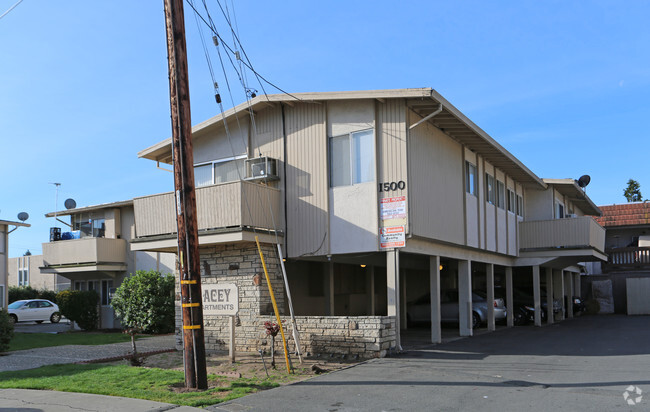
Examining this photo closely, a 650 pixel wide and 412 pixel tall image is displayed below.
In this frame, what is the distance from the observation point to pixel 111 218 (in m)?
28.5

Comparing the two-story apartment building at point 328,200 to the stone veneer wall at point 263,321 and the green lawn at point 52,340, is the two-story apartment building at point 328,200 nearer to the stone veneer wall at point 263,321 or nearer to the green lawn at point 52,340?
the stone veneer wall at point 263,321

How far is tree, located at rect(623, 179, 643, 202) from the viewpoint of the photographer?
57.7 metres

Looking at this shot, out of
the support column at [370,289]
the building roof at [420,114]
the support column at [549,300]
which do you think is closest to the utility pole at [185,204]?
the building roof at [420,114]

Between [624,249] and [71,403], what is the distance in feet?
109

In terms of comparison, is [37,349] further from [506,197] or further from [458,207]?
[506,197]

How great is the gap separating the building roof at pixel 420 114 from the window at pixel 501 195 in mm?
1602

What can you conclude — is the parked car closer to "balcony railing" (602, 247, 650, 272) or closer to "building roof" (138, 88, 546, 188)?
"building roof" (138, 88, 546, 188)

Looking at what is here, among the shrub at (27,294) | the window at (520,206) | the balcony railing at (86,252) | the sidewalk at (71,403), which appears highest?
the window at (520,206)

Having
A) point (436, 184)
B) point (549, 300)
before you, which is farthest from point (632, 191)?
point (436, 184)

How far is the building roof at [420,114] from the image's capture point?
14445mm

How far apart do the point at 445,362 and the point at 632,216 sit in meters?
29.3

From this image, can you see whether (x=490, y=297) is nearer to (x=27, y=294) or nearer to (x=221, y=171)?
(x=221, y=171)

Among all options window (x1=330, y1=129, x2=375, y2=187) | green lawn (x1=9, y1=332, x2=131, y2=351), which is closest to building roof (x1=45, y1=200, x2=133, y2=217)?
green lawn (x1=9, y1=332, x2=131, y2=351)

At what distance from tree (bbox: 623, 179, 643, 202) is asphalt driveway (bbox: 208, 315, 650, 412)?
47.1 meters
